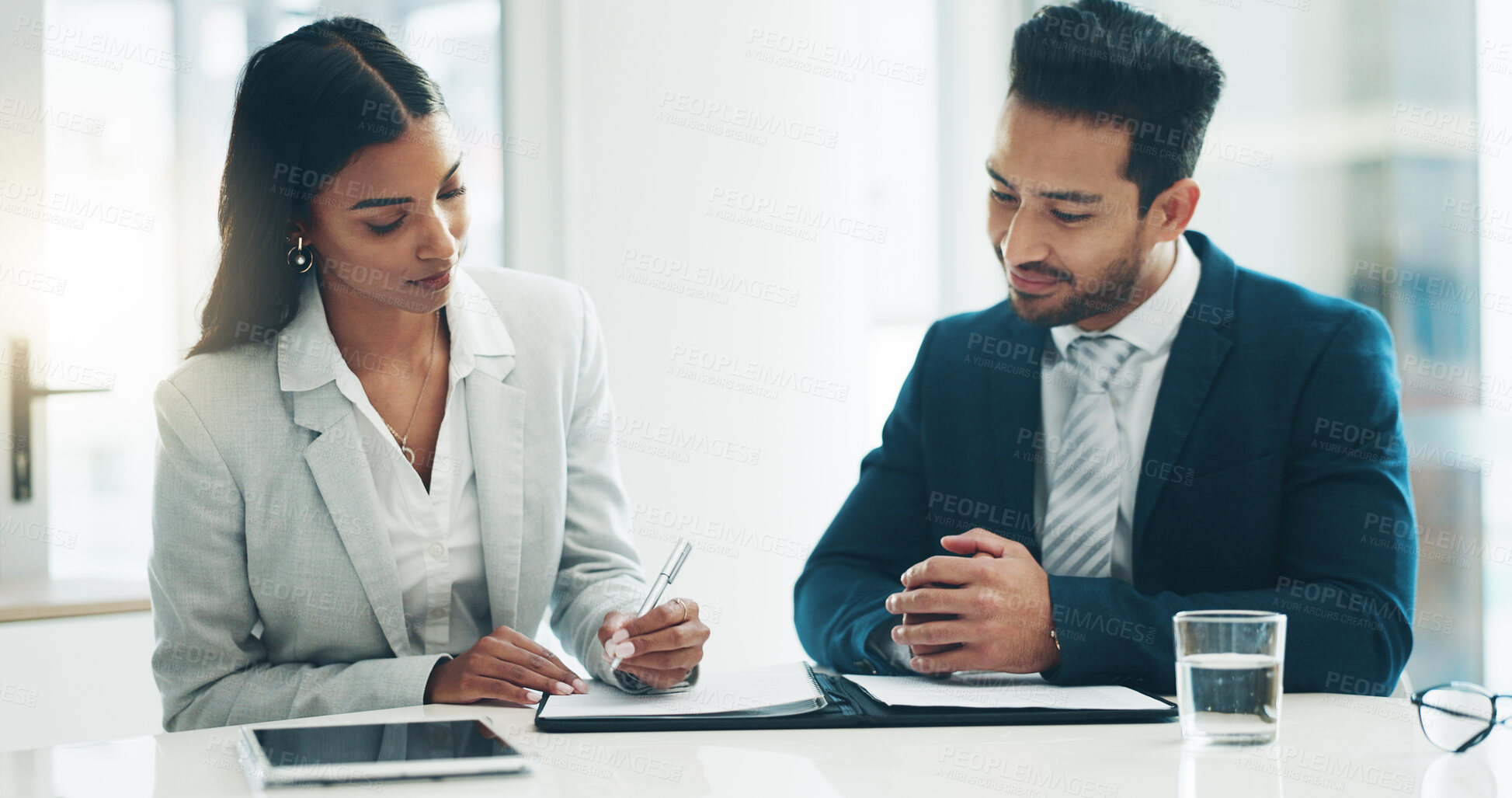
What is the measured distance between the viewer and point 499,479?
164cm

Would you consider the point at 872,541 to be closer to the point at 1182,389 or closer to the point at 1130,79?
the point at 1182,389

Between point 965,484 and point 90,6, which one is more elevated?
point 90,6

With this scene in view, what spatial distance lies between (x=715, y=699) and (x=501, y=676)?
0.90 feet

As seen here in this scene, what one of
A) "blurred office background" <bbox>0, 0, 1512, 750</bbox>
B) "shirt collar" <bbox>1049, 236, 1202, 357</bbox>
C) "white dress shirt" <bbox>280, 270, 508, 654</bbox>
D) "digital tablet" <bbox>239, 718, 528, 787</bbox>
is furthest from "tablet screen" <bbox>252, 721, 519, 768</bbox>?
"blurred office background" <bbox>0, 0, 1512, 750</bbox>

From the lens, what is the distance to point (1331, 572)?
1.35 m

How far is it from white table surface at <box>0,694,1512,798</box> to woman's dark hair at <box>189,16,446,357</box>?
715mm

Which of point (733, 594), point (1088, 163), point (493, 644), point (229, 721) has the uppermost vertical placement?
point (1088, 163)

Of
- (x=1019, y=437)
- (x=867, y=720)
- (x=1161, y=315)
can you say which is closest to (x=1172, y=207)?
(x=1161, y=315)

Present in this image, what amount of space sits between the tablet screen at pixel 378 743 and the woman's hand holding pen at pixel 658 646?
→ 22 cm

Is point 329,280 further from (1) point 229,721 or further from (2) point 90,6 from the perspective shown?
(2) point 90,6

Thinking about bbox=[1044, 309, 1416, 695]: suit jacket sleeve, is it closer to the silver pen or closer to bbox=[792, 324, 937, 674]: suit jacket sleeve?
bbox=[792, 324, 937, 674]: suit jacket sleeve

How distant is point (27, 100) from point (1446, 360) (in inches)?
120

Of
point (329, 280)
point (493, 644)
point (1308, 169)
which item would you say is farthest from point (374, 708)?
point (1308, 169)

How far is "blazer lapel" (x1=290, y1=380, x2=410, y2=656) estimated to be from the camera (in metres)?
1.53
